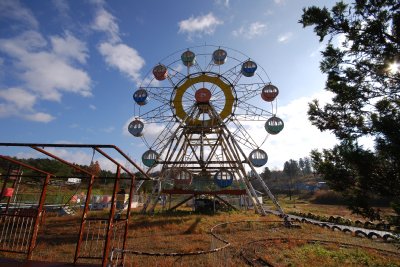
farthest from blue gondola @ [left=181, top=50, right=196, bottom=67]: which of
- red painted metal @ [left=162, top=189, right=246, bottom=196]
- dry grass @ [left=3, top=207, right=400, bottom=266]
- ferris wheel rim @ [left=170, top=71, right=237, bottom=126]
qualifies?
dry grass @ [left=3, top=207, right=400, bottom=266]

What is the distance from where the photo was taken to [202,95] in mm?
27797

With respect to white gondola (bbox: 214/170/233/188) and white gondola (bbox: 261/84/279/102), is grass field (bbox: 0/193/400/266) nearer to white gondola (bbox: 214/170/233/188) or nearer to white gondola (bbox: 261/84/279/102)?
white gondola (bbox: 214/170/233/188)

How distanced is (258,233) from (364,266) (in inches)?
275

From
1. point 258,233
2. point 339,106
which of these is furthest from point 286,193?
point 339,106

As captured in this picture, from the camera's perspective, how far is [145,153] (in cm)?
2648

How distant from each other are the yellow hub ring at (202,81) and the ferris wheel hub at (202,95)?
1012 millimetres

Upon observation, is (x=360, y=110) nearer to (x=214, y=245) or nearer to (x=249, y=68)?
(x=214, y=245)

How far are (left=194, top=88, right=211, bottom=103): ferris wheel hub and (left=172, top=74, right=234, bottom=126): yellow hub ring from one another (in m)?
1.01

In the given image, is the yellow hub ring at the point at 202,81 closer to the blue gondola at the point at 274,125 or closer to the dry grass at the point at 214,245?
the blue gondola at the point at 274,125

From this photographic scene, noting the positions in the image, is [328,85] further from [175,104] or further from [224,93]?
[175,104]

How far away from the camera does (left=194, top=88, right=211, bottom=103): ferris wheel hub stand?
27625mm

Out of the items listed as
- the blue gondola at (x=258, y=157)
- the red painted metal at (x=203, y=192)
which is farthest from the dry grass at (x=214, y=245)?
the blue gondola at (x=258, y=157)

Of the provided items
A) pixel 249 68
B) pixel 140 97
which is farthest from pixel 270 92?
pixel 140 97

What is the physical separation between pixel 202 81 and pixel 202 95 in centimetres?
159
